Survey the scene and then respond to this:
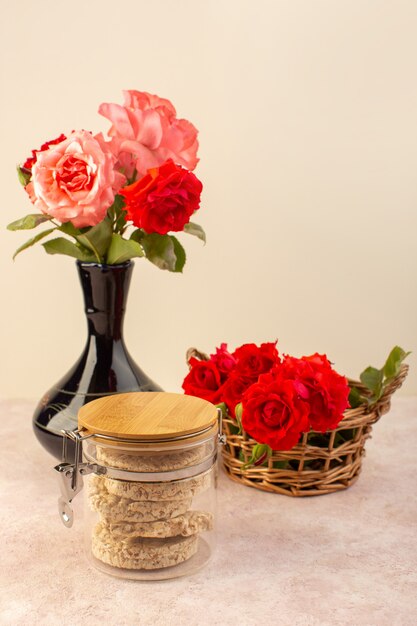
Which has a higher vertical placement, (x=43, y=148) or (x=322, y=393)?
(x=43, y=148)

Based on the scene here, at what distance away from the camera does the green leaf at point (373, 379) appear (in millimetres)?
1387

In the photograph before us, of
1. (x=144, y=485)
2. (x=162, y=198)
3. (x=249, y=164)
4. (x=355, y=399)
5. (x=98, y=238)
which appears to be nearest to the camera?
(x=144, y=485)

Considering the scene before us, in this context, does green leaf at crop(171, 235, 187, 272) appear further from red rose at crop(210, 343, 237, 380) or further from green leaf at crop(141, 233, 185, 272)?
red rose at crop(210, 343, 237, 380)

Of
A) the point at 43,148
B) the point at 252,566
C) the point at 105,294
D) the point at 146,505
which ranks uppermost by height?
the point at 43,148

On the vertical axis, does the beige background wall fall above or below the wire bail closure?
above

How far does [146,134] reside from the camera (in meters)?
1.30

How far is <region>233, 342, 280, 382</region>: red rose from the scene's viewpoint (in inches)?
53.5

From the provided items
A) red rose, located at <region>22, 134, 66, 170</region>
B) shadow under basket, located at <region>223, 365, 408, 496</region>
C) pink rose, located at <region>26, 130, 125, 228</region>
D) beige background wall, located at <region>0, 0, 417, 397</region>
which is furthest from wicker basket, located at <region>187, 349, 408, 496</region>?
beige background wall, located at <region>0, 0, 417, 397</region>

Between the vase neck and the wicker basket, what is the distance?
248 mm

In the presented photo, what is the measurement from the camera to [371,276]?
2.14 m

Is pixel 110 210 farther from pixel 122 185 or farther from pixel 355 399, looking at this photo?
pixel 355 399

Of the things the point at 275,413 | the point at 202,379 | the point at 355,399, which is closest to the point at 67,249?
the point at 202,379

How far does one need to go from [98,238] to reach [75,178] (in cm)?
12

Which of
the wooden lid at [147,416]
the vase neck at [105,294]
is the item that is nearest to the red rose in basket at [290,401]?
the wooden lid at [147,416]
